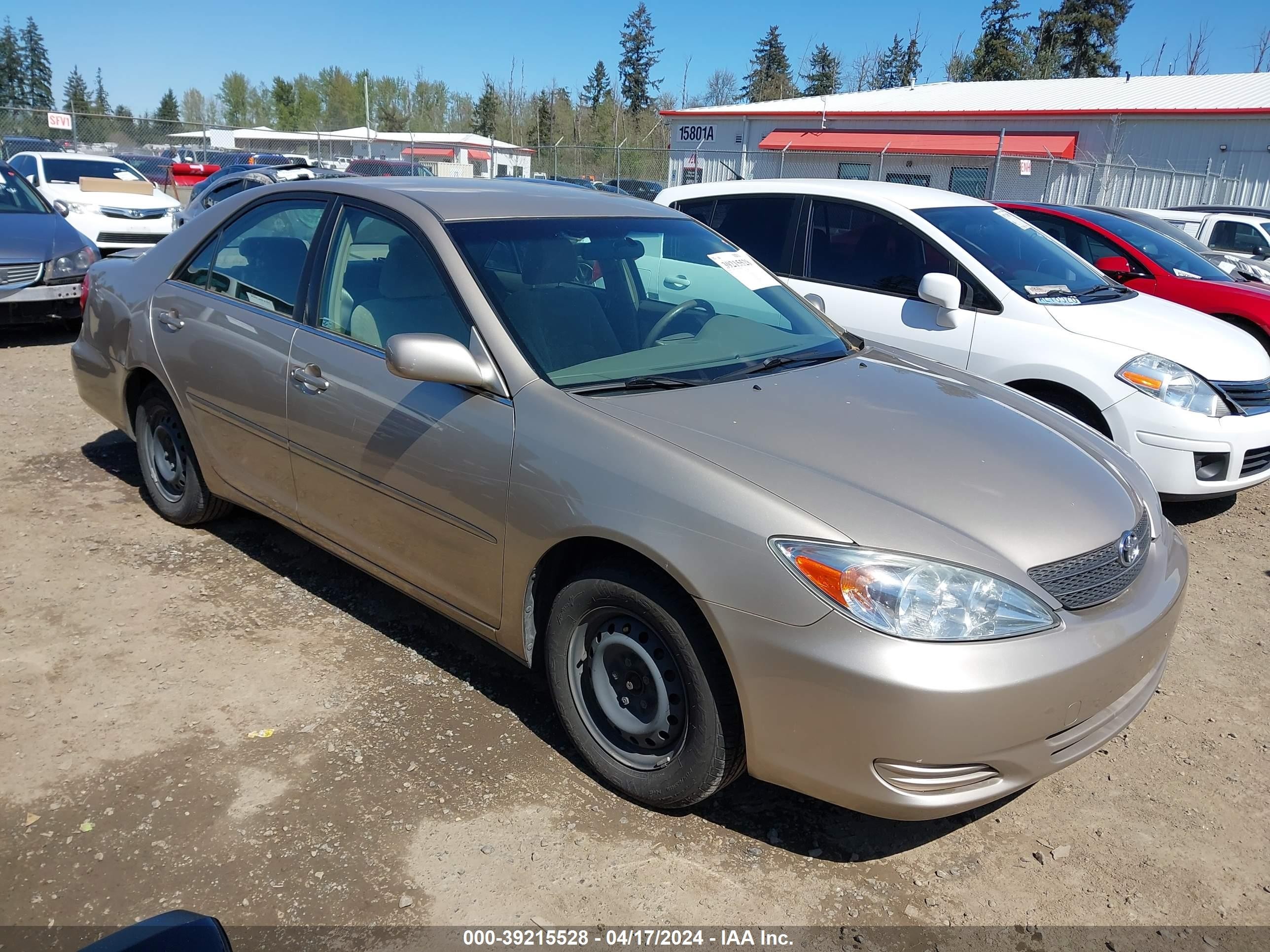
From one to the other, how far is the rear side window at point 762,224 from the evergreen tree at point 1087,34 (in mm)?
58194

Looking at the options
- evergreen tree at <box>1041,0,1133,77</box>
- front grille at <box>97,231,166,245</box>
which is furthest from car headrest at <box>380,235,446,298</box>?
evergreen tree at <box>1041,0,1133,77</box>

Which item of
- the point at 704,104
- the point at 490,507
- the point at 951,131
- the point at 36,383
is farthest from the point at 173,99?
the point at 490,507

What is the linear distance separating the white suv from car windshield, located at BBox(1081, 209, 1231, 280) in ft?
8.11

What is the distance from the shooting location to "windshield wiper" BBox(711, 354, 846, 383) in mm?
3125

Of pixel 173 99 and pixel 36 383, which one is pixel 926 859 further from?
pixel 173 99

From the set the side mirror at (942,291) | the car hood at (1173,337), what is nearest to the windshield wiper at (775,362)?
the side mirror at (942,291)

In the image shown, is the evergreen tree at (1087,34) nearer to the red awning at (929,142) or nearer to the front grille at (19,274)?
the red awning at (929,142)

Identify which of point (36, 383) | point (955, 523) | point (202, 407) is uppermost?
point (955, 523)

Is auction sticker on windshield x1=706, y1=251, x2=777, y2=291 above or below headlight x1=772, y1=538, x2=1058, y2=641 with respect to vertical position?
above

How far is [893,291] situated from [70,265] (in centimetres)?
736

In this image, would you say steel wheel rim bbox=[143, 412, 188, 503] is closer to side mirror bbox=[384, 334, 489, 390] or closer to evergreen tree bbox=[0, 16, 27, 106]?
side mirror bbox=[384, 334, 489, 390]

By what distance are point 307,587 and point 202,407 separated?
0.90 meters

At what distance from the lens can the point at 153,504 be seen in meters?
4.80

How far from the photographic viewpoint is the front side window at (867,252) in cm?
564
